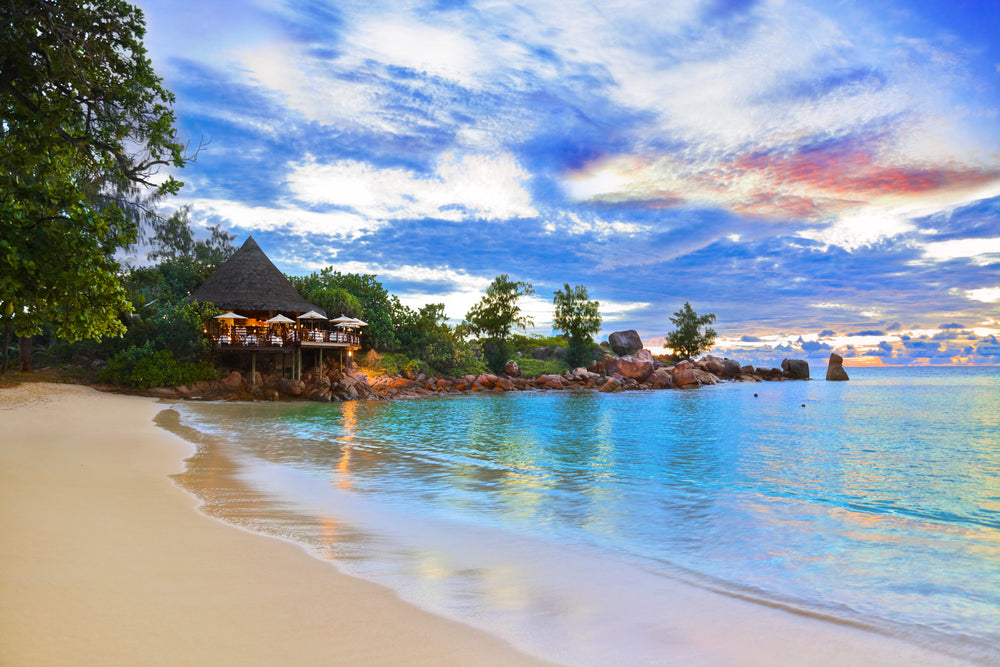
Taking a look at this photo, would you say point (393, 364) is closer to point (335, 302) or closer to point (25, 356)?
point (335, 302)

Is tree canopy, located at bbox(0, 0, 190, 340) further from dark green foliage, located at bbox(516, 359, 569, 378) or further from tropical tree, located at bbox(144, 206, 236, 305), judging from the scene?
dark green foliage, located at bbox(516, 359, 569, 378)

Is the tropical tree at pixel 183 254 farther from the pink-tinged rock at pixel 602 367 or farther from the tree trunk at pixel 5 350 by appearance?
the pink-tinged rock at pixel 602 367

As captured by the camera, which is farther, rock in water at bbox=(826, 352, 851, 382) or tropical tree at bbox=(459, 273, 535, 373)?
rock in water at bbox=(826, 352, 851, 382)

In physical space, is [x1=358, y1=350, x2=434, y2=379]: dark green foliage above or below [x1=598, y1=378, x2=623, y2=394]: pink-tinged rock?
above

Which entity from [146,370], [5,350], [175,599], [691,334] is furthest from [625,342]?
[175,599]

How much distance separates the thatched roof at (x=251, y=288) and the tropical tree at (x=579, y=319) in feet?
101

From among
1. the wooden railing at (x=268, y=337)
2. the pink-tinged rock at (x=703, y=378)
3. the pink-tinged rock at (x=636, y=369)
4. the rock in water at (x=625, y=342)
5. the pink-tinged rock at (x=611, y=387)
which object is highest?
the rock in water at (x=625, y=342)

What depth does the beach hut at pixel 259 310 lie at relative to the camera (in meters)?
33.2

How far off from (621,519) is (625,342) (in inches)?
2864

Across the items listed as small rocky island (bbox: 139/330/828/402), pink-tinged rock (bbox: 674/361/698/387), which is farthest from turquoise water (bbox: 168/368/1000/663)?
pink-tinged rock (bbox: 674/361/698/387)

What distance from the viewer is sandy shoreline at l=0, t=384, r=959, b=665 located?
288 cm

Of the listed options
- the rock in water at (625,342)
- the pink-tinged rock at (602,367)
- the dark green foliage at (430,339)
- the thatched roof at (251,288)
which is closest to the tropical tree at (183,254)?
the thatched roof at (251,288)

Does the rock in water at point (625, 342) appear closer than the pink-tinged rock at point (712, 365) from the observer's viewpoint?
No

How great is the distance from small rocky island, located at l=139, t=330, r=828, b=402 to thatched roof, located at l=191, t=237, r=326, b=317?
4.48 m
